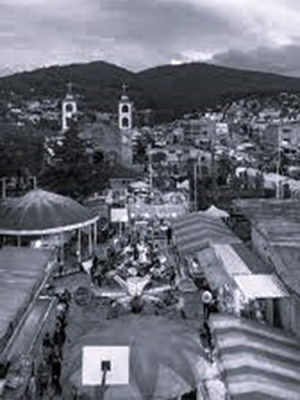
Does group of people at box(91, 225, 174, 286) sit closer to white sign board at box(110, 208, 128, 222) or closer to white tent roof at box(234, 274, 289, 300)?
white sign board at box(110, 208, 128, 222)

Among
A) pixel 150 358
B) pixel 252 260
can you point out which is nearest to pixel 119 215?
pixel 252 260

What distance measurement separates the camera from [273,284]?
1912 cm

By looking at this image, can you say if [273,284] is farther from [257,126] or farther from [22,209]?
[257,126]

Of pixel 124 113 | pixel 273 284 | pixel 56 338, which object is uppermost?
pixel 124 113

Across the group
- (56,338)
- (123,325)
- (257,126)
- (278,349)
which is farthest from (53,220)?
(257,126)

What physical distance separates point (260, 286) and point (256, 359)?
194 inches

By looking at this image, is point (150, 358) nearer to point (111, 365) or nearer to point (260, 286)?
point (111, 365)

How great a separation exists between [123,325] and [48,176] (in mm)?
27616

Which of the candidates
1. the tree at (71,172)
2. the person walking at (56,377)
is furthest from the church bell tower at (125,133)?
the person walking at (56,377)

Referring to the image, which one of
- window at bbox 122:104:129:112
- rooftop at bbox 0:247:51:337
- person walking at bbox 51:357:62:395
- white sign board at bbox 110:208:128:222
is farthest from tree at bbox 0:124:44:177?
person walking at bbox 51:357:62:395

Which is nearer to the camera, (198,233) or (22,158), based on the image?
(198,233)

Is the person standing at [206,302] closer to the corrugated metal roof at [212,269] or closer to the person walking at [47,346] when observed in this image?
the corrugated metal roof at [212,269]

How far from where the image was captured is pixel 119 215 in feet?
119

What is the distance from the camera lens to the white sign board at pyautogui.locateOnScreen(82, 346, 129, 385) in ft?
44.1
